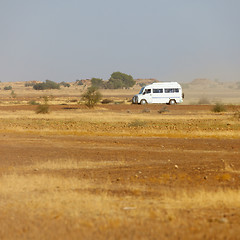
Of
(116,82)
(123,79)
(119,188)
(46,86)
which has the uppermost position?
(123,79)

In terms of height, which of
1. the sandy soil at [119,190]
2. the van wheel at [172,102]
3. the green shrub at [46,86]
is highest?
the green shrub at [46,86]

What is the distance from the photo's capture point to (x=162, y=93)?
55688 millimetres

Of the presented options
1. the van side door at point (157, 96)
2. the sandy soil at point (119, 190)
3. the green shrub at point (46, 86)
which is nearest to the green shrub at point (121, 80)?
the green shrub at point (46, 86)

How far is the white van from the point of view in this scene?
55375mm

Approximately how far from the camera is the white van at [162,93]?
2180 inches

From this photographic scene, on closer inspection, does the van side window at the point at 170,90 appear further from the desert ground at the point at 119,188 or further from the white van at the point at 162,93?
the desert ground at the point at 119,188

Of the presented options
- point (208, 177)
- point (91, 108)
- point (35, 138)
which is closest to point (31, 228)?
point (208, 177)

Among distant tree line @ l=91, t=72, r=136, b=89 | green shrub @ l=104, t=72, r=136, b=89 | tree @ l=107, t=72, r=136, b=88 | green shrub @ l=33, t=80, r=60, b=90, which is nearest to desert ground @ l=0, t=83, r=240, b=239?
distant tree line @ l=91, t=72, r=136, b=89

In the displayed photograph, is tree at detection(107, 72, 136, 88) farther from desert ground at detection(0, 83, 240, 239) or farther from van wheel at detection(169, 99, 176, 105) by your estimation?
desert ground at detection(0, 83, 240, 239)

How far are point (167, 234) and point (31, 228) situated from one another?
89.0 inches

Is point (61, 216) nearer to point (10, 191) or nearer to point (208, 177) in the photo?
point (10, 191)

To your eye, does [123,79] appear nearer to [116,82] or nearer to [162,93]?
[116,82]

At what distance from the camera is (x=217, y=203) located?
10.3 meters

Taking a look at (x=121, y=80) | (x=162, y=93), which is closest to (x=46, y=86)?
(x=121, y=80)
